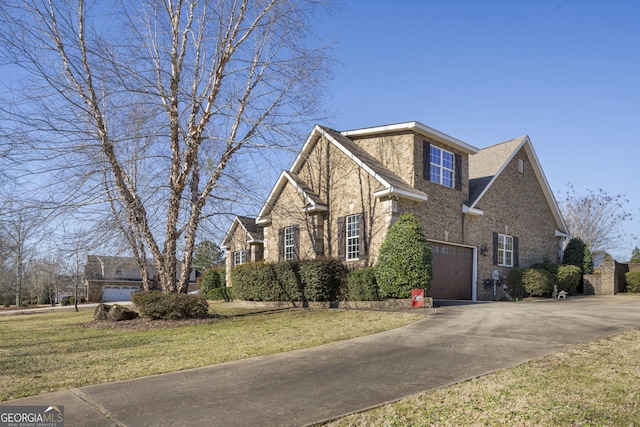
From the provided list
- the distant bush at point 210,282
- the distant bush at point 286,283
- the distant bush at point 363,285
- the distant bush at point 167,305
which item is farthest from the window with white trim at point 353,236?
the distant bush at point 210,282

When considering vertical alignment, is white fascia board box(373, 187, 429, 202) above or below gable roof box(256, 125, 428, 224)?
below

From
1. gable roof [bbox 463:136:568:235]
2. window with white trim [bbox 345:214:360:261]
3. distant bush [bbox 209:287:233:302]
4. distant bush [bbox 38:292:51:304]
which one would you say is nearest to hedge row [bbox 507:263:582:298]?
gable roof [bbox 463:136:568:235]

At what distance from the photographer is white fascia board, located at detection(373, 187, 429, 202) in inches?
666

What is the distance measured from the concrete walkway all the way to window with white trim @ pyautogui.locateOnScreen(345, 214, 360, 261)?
864cm

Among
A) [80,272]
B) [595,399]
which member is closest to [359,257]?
[595,399]

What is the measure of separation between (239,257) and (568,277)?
62.6 feet

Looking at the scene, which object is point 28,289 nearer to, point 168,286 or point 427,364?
point 168,286

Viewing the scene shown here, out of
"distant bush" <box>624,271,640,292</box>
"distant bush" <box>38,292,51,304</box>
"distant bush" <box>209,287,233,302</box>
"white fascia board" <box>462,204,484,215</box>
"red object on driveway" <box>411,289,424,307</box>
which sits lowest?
"distant bush" <box>38,292,51,304</box>

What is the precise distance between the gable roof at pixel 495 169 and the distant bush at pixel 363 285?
642cm

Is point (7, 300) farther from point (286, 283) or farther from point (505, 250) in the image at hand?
point (505, 250)

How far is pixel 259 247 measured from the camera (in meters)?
28.9

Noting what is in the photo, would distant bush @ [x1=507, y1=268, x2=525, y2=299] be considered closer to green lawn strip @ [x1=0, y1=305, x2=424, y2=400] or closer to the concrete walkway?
green lawn strip @ [x1=0, y1=305, x2=424, y2=400]

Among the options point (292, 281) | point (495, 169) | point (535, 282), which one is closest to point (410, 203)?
point (292, 281)

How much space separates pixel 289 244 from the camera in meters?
22.3
